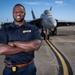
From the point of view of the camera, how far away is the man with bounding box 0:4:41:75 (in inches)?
159

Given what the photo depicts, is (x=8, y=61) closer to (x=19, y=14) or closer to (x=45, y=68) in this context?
(x=19, y=14)

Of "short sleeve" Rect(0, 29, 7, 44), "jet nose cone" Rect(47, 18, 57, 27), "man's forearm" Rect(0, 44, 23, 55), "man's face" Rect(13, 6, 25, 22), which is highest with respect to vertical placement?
"man's face" Rect(13, 6, 25, 22)

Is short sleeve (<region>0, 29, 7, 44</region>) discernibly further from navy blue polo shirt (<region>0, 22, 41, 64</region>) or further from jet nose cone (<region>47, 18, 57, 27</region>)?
jet nose cone (<region>47, 18, 57, 27</region>)

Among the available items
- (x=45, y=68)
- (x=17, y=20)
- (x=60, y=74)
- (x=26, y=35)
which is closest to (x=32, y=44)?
(x=26, y=35)

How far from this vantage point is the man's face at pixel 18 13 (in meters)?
4.20

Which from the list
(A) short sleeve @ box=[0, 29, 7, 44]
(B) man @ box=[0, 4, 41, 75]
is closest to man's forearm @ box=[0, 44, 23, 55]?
(B) man @ box=[0, 4, 41, 75]

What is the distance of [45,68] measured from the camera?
382 inches

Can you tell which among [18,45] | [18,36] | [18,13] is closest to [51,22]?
[18,13]

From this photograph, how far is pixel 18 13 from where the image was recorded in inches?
166

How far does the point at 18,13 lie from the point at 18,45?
0.60m

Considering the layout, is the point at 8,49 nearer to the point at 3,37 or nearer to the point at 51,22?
the point at 3,37

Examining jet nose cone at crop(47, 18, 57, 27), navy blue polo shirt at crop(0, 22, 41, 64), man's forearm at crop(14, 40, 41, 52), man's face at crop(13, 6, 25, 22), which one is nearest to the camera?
man's forearm at crop(14, 40, 41, 52)

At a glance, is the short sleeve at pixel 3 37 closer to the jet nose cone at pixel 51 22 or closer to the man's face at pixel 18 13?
the man's face at pixel 18 13

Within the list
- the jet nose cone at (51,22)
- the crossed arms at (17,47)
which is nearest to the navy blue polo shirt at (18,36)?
the crossed arms at (17,47)
